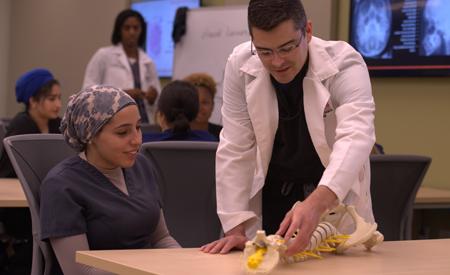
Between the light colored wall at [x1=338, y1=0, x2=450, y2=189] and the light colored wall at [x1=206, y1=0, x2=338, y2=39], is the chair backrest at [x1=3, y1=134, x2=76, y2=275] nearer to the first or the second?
the light colored wall at [x1=338, y1=0, x2=450, y2=189]

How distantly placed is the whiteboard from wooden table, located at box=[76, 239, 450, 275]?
416 centimetres

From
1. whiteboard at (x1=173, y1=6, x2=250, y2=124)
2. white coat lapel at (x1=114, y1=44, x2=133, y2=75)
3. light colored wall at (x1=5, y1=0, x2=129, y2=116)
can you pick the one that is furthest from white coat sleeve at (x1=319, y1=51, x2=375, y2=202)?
light colored wall at (x1=5, y1=0, x2=129, y2=116)

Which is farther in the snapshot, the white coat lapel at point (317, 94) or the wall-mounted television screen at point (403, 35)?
the wall-mounted television screen at point (403, 35)

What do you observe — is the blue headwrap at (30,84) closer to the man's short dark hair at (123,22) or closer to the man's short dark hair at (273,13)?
the man's short dark hair at (123,22)

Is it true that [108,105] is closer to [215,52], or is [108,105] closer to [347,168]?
[347,168]

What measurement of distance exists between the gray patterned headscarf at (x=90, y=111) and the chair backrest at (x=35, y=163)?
254 mm

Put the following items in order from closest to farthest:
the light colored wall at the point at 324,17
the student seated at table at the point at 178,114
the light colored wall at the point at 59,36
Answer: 1. the student seated at table at the point at 178,114
2. the light colored wall at the point at 324,17
3. the light colored wall at the point at 59,36

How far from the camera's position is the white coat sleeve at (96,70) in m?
6.73

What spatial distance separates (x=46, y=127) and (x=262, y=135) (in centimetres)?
256

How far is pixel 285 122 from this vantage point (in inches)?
93.8

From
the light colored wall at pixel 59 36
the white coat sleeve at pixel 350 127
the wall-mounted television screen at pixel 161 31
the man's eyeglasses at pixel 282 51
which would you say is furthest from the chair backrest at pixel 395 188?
the light colored wall at pixel 59 36

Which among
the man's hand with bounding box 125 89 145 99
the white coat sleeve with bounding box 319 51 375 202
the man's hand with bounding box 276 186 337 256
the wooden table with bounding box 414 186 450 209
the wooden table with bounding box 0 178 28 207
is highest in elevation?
the white coat sleeve with bounding box 319 51 375 202

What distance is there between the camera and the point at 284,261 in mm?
1827

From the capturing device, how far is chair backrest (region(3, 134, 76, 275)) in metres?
2.45
